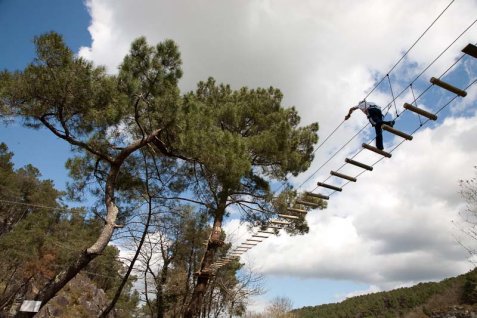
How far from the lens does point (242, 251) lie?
32.4 feet

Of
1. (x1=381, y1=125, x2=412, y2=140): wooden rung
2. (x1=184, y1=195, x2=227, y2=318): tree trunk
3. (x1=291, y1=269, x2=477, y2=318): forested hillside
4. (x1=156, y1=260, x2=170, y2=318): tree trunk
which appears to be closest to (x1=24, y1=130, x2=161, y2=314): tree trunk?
(x1=184, y1=195, x2=227, y2=318): tree trunk

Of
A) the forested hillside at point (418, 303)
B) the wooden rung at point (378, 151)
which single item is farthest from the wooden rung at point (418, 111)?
the forested hillside at point (418, 303)

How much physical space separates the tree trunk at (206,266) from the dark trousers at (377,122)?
5.32 m

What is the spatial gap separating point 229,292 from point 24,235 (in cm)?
1334

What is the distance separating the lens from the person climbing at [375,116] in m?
6.37

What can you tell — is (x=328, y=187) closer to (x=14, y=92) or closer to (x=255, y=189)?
(x=255, y=189)

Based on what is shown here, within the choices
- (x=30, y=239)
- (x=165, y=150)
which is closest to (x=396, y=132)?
(x=165, y=150)

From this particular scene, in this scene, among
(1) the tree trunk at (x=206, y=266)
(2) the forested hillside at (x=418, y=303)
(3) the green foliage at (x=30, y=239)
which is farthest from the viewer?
(2) the forested hillside at (x=418, y=303)

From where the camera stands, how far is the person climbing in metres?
6.37

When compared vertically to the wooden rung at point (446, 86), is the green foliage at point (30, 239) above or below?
above

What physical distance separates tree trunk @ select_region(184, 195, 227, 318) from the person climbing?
5067 mm

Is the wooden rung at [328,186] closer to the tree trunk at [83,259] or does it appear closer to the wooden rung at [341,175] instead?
the wooden rung at [341,175]

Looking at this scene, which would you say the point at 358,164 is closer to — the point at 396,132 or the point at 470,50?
the point at 396,132

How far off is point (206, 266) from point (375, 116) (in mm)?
5963
